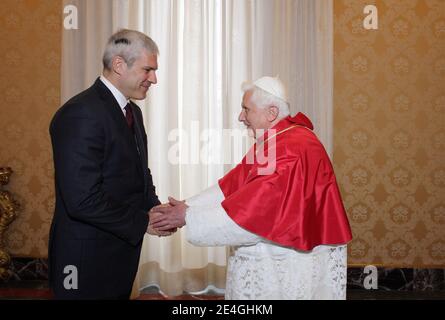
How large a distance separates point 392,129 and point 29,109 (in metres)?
3.35

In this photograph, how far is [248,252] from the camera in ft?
7.75

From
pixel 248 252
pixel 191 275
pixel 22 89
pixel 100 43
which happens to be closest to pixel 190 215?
pixel 248 252

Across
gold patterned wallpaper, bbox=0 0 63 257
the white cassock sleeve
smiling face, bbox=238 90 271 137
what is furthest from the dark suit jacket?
gold patterned wallpaper, bbox=0 0 63 257

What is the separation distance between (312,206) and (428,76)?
2.92 meters

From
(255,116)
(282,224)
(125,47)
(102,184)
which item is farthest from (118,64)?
(282,224)

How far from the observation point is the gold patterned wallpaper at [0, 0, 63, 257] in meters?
4.79

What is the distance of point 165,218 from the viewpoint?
2.52m

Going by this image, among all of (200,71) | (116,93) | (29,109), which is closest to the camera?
(116,93)

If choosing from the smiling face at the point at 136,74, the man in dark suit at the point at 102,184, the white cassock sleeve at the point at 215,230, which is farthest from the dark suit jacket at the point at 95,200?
the white cassock sleeve at the point at 215,230

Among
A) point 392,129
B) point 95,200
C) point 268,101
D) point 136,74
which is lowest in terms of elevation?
point 95,200

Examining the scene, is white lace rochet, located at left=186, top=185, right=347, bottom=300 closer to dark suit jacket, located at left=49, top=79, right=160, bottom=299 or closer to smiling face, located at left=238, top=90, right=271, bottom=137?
dark suit jacket, located at left=49, top=79, right=160, bottom=299

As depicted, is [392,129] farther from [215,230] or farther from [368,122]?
[215,230]

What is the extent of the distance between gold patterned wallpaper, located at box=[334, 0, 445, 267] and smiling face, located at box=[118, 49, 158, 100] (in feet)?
8.84

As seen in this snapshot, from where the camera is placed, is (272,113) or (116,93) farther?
(272,113)
